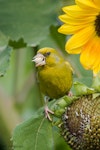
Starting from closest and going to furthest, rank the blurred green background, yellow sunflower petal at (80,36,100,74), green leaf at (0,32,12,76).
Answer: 1. green leaf at (0,32,12,76)
2. yellow sunflower petal at (80,36,100,74)
3. the blurred green background

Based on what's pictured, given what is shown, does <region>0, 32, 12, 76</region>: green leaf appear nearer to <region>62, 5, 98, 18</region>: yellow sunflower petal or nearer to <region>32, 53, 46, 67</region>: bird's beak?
<region>32, 53, 46, 67</region>: bird's beak

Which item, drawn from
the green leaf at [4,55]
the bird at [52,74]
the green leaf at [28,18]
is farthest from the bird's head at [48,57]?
the green leaf at [28,18]

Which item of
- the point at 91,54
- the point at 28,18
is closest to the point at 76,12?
the point at 91,54

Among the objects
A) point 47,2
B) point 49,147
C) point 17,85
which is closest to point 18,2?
point 47,2

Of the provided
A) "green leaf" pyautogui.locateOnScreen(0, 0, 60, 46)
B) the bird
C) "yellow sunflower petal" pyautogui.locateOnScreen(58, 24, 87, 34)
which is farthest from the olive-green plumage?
"green leaf" pyautogui.locateOnScreen(0, 0, 60, 46)

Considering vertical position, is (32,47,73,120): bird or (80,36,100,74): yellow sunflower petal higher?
(80,36,100,74): yellow sunflower petal

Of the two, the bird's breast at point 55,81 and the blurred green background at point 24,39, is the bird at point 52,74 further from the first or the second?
the blurred green background at point 24,39

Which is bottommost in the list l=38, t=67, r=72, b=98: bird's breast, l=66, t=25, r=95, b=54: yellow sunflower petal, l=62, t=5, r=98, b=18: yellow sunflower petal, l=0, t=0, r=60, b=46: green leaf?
l=0, t=0, r=60, b=46: green leaf

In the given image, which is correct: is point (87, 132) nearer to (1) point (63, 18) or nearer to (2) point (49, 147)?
(2) point (49, 147)
